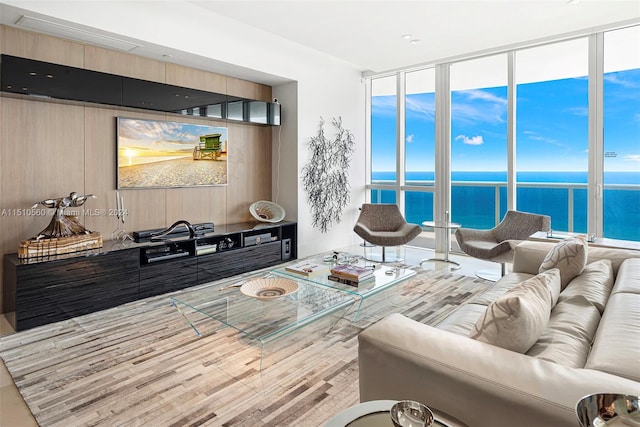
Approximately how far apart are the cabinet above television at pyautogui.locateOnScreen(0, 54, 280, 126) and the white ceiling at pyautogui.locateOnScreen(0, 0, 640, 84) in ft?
1.12

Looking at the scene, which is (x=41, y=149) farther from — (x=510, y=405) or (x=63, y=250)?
(x=510, y=405)

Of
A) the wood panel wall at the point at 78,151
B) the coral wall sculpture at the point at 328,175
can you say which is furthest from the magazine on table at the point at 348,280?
the coral wall sculpture at the point at 328,175

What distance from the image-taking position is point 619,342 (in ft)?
4.19

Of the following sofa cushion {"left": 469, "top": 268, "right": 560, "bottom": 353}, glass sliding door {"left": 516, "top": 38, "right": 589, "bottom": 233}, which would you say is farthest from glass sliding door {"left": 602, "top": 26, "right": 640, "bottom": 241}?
sofa cushion {"left": 469, "top": 268, "right": 560, "bottom": 353}

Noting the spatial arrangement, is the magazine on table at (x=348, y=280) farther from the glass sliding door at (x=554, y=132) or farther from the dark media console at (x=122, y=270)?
the glass sliding door at (x=554, y=132)

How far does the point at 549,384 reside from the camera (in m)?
1.07

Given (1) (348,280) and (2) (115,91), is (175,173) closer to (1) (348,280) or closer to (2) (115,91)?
(2) (115,91)

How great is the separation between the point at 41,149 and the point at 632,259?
4650 millimetres

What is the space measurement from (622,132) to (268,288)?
434 centimetres

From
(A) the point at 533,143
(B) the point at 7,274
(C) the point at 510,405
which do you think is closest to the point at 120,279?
(B) the point at 7,274

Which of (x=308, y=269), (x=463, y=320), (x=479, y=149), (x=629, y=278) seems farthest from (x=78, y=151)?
(x=479, y=149)

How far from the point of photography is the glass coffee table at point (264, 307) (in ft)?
7.29

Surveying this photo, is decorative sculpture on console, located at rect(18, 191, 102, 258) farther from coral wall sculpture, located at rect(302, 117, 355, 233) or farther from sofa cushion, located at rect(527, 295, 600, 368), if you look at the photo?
sofa cushion, located at rect(527, 295, 600, 368)

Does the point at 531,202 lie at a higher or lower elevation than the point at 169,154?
lower
